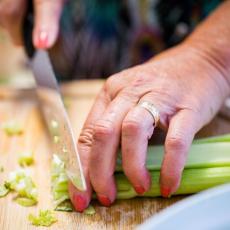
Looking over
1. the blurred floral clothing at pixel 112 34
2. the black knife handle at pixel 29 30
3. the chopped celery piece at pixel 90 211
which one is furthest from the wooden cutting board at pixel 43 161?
the blurred floral clothing at pixel 112 34

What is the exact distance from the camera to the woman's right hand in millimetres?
1360

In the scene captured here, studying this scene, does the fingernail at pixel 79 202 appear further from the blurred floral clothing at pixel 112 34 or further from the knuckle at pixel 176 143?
the blurred floral clothing at pixel 112 34

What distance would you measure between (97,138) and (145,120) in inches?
3.7

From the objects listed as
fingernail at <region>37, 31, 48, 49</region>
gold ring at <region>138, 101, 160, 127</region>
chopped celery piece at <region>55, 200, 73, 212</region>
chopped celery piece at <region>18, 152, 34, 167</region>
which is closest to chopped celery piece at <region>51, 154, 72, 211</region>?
chopped celery piece at <region>55, 200, 73, 212</region>

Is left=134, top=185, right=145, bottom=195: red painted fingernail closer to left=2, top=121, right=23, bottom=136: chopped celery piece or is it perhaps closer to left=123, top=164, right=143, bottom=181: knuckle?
left=123, top=164, right=143, bottom=181: knuckle

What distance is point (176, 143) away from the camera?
1.01 m

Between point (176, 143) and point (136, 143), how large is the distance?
0.07 m

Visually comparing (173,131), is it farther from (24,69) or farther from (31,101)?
(24,69)

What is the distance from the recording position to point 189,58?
122 centimetres

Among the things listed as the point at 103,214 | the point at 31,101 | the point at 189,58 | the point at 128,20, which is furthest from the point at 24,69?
the point at 103,214

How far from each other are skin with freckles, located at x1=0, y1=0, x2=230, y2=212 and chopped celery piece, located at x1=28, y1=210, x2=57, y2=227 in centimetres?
5

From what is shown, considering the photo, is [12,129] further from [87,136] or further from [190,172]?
[190,172]

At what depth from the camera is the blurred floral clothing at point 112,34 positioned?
165 cm

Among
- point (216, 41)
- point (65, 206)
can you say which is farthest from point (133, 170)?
point (216, 41)
